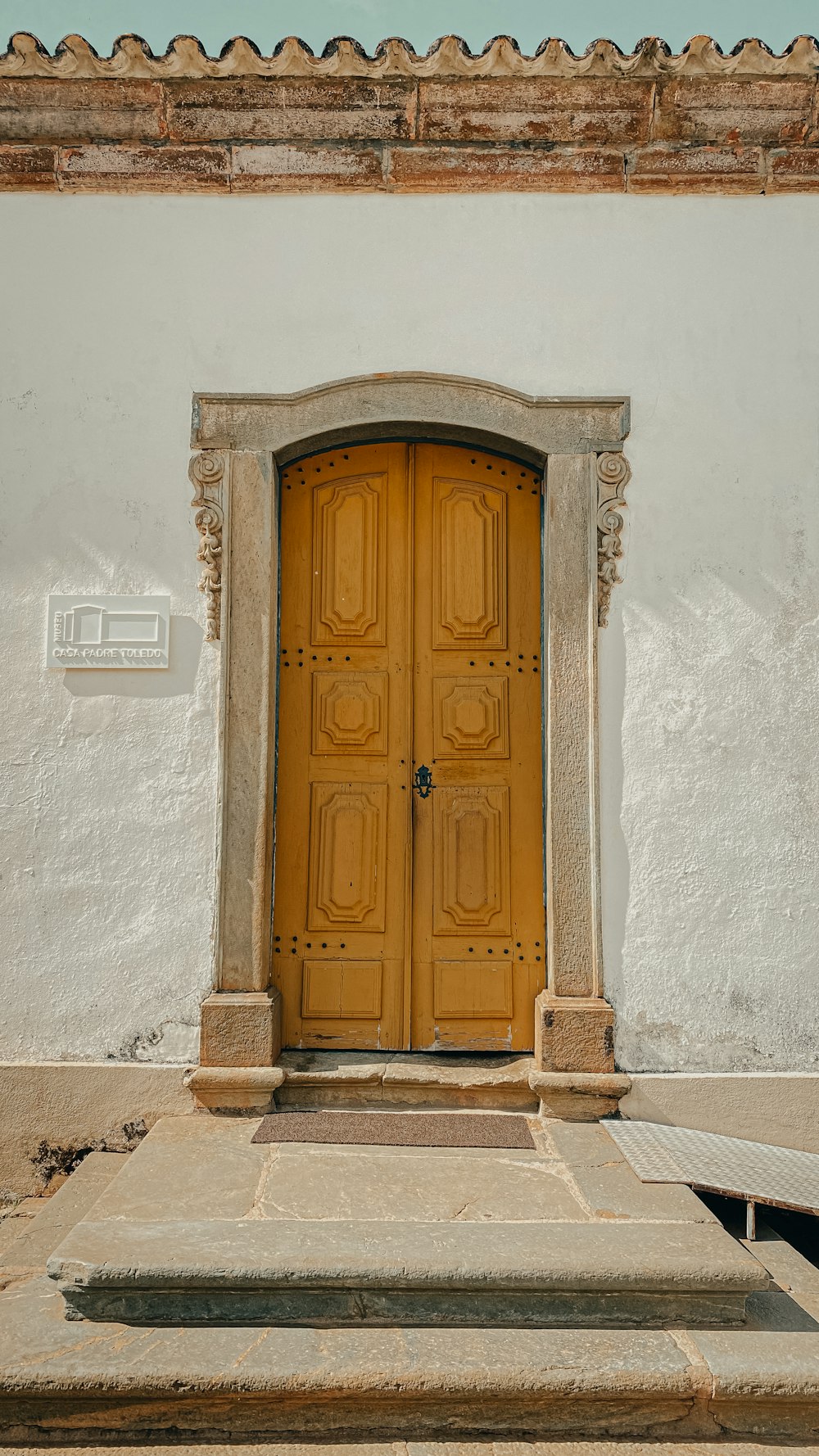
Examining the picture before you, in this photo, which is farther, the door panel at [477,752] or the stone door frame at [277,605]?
the door panel at [477,752]

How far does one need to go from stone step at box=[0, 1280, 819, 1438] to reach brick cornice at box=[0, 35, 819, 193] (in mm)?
4365

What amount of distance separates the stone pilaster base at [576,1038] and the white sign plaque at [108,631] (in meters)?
2.16

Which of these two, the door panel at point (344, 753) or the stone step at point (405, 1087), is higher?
the door panel at point (344, 753)

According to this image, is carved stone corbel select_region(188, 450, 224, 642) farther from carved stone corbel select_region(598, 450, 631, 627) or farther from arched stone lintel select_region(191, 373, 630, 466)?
carved stone corbel select_region(598, 450, 631, 627)

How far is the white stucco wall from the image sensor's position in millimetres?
4191

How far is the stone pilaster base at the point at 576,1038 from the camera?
4094mm

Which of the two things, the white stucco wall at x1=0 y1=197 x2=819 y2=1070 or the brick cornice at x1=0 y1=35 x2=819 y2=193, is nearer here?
the white stucco wall at x1=0 y1=197 x2=819 y2=1070

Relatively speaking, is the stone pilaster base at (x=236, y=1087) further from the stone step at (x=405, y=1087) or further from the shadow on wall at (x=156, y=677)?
the shadow on wall at (x=156, y=677)

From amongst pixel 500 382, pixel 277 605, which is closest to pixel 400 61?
pixel 500 382

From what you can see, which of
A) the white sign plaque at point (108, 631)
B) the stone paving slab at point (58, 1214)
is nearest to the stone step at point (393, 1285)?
the stone paving slab at point (58, 1214)

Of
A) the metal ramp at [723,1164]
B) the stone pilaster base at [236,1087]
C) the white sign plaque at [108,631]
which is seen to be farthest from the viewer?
the white sign plaque at [108,631]

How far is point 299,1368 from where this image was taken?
263 centimetres

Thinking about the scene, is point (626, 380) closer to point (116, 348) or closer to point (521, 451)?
point (521, 451)

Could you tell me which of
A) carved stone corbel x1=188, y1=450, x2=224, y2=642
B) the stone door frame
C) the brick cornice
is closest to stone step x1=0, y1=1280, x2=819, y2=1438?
the stone door frame
